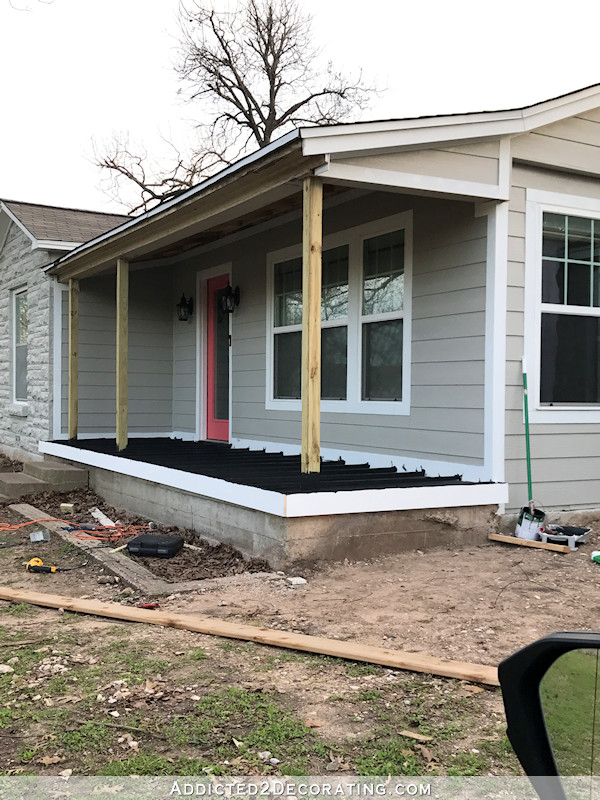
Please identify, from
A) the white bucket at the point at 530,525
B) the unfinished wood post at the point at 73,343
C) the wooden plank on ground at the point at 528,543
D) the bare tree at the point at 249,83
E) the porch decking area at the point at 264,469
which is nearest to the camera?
the porch decking area at the point at 264,469

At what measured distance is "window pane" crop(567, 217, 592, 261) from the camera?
6102 millimetres

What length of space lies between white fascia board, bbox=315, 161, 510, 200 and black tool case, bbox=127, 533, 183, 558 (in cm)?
275

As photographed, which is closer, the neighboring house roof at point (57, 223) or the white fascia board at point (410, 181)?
the white fascia board at point (410, 181)

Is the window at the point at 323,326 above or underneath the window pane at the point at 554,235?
underneath

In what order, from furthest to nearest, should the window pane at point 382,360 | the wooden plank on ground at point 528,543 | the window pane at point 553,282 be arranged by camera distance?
the window pane at point 382,360, the window pane at point 553,282, the wooden plank on ground at point 528,543

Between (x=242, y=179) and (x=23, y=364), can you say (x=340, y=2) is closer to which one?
(x=23, y=364)

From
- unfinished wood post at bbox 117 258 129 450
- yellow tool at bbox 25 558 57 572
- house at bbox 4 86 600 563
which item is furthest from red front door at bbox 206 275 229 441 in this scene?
yellow tool at bbox 25 558 57 572

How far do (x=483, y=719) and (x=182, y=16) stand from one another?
76.0 feet

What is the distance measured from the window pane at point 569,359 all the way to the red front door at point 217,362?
436cm

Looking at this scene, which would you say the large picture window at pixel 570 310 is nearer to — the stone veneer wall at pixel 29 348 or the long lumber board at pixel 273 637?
the long lumber board at pixel 273 637

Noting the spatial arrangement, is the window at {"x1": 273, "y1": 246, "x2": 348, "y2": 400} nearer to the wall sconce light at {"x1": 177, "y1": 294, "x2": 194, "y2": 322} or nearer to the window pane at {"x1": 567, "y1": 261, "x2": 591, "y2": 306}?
the window pane at {"x1": 567, "y1": 261, "x2": 591, "y2": 306}

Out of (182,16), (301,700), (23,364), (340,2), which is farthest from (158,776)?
(182,16)

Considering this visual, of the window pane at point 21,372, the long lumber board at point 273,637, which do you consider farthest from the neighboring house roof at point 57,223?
the long lumber board at point 273,637

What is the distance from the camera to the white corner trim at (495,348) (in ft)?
18.5
